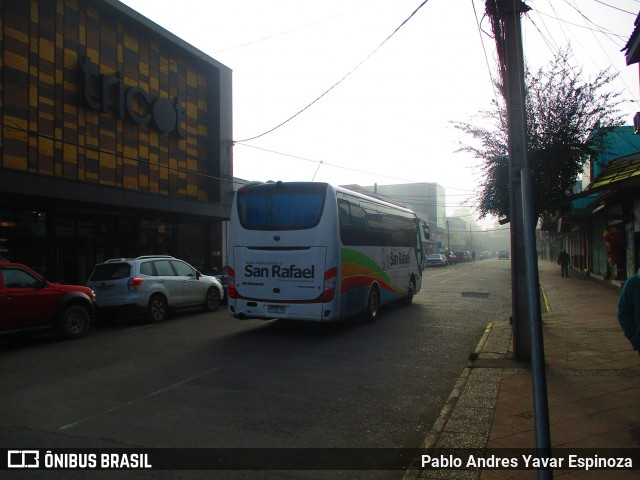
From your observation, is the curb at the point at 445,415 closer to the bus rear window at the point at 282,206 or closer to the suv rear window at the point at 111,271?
the bus rear window at the point at 282,206

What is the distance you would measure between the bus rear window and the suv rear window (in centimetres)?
401

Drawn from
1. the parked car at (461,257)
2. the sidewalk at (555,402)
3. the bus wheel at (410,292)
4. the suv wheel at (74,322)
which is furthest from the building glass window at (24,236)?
the parked car at (461,257)

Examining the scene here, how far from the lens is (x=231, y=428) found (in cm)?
492

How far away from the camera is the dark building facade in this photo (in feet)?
53.5

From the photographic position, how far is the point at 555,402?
5.55 m

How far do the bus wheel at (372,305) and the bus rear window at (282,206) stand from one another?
10.2ft

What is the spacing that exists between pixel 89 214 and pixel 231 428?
17.7m

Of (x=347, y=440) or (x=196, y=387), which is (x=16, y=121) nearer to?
(x=196, y=387)

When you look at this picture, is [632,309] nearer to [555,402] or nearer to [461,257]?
[555,402]

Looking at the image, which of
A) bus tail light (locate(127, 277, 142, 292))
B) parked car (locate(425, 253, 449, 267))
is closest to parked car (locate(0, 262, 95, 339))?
bus tail light (locate(127, 277, 142, 292))

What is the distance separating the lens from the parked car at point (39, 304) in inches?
356

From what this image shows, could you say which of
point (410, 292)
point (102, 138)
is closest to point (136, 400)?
point (410, 292)

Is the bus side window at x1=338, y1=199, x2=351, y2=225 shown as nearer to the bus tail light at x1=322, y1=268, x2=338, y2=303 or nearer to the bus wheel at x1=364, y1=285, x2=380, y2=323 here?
the bus tail light at x1=322, y1=268, x2=338, y2=303

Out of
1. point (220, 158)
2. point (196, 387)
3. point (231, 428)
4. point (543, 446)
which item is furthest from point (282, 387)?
point (220, 158)
